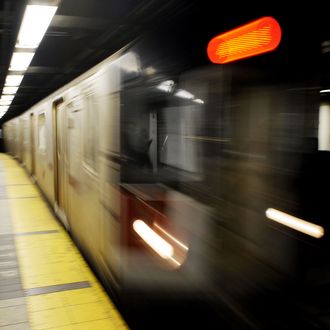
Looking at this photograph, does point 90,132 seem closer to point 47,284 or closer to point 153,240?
point 47,284

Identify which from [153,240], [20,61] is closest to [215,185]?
[153,240]

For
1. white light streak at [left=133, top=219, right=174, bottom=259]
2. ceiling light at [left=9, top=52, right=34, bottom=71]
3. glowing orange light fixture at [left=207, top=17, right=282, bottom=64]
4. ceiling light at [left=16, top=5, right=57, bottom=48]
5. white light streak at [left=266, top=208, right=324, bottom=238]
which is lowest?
white light streak at [left=133, top=219, right=174, bottom=259]

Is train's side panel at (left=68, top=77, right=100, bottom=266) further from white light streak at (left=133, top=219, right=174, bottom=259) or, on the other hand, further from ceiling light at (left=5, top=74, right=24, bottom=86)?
ceiling light at (left=5, top=74, right=24, bottom=86)

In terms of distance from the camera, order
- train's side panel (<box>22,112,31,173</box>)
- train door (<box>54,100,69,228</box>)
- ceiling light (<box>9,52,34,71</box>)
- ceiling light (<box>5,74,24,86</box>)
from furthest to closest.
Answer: train's side panel (<box>22,112,31,173</box>) < ceiling light (<box>5,74,24,86</box>) < ceiling light (<box>9,52,34,71</box>) < train door (<box>54,100,69,228</box>)

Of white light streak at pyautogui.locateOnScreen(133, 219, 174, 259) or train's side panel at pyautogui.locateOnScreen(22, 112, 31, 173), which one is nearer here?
white light streak at pyautogui.locateOnScreen(133, 219, 174, 259)

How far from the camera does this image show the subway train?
1310mm

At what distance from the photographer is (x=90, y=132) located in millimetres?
3732

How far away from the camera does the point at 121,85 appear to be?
109 inches

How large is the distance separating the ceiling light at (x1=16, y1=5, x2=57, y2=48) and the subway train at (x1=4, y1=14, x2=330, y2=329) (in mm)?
1534

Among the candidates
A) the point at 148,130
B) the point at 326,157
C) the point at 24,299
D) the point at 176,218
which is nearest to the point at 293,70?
the point at 326,157

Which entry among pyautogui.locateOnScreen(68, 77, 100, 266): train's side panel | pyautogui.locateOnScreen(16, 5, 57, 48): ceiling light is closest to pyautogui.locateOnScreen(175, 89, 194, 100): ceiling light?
pyautogui.locateOnScreen(68, 77, 100, 266): train's side panel

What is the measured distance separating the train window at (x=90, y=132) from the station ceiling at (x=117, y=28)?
1.11 meters

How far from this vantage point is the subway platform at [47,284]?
309cm

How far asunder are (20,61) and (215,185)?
6308mm
